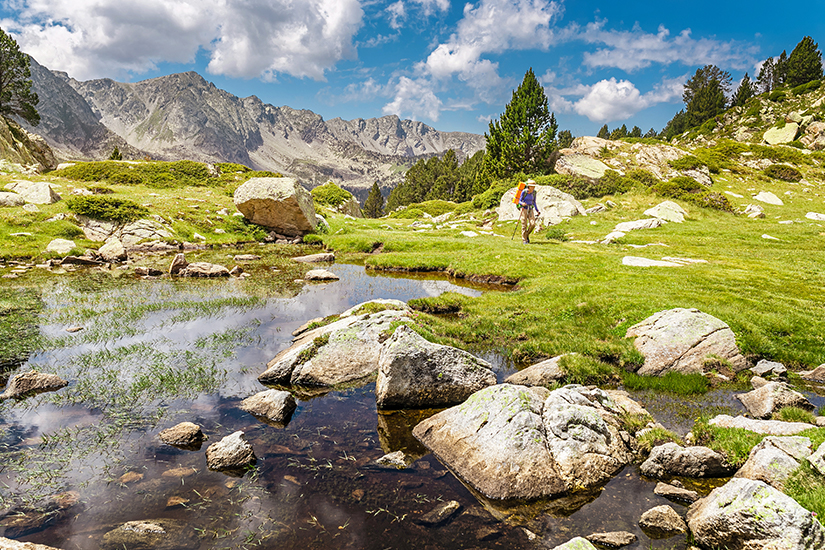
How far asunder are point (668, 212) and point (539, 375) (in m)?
42.2

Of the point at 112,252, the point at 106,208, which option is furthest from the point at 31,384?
the point at 106,208

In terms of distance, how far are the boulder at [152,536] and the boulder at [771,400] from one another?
12215 millimetres

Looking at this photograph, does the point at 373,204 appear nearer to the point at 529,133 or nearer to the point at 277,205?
the point at 529,133

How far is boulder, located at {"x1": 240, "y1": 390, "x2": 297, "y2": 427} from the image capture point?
912 cm

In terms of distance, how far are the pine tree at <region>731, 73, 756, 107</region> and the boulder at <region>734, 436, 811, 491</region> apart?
454 feet

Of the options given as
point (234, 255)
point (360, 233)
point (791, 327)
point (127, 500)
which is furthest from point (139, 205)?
point (791, 327)

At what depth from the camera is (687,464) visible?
7426mm

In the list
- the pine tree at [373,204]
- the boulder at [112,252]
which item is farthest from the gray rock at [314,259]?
the pine tree at [373,204]

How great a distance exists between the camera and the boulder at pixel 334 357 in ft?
37.0

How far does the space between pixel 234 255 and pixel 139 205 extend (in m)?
11.8

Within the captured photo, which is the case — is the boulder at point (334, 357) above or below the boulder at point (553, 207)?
below

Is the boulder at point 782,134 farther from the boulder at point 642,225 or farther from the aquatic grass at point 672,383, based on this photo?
the aquatic grass at point 672,383

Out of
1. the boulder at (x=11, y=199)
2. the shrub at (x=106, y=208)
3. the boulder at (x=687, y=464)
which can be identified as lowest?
the boulder at (x=687, y=464)

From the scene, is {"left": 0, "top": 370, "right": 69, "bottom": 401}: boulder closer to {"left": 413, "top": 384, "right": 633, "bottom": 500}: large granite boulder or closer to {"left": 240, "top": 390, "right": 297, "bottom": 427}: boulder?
{"left": 240, "top": 390, "right": 297, "bottom": 427}: boulder
